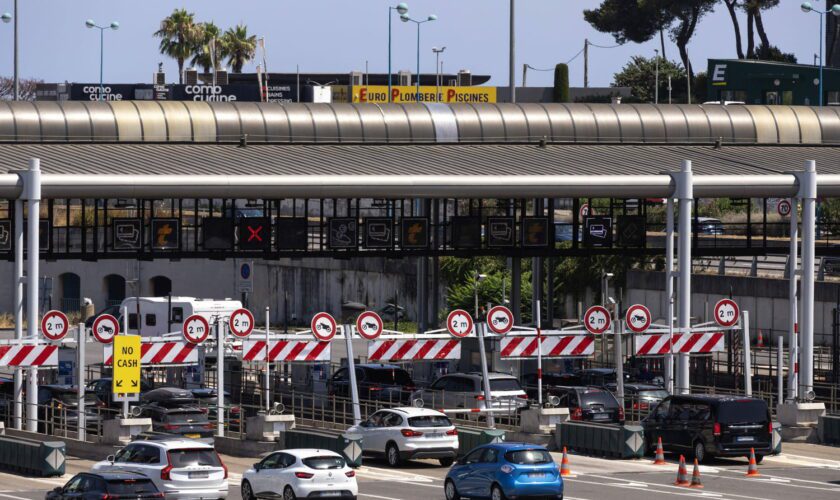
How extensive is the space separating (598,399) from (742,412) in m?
6.22

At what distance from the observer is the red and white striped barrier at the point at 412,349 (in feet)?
136

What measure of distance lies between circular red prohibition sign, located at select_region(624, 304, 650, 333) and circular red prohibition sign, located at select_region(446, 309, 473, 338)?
4.31m

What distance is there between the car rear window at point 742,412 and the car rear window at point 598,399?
6.00 metres

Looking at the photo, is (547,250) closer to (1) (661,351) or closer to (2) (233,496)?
(1) (661,351)

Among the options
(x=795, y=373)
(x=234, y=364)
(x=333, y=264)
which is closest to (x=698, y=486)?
(x=795, y=373)

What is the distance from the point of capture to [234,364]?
53.8 metres

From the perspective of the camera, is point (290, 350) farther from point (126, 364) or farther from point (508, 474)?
point (508, 474)

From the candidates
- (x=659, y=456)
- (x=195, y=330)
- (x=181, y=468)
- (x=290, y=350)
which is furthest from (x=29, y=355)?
(x=659, y=456)

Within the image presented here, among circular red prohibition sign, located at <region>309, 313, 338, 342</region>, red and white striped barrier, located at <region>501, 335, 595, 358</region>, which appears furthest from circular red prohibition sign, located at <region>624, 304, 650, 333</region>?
circular red prohibition sign, located at <region>309, 313, 338, 342</region>

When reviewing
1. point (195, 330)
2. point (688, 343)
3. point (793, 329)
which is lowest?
point (688, 343)

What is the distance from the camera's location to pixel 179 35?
143000 millimetres

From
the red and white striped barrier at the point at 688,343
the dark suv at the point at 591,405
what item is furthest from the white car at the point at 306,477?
the red and white striped barrier at the point at 688,343

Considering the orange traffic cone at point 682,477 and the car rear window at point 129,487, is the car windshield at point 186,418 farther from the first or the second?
the car rear window at point 129,487

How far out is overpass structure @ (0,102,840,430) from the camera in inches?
1710
